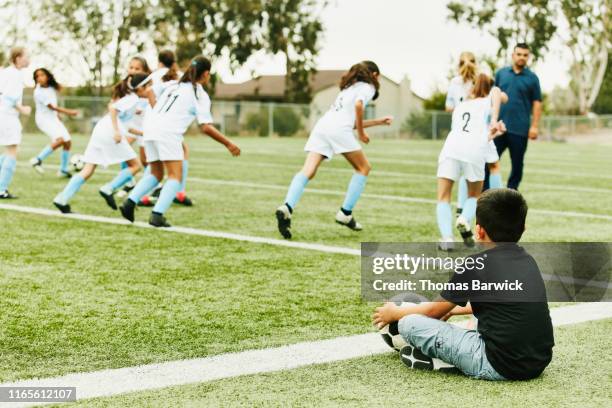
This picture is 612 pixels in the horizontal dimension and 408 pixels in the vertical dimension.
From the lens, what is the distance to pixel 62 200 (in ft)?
35.2

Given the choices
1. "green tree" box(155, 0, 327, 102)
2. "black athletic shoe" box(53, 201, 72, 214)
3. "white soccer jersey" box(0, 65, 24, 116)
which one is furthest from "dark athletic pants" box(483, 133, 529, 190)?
"green tree" box(155, 0, 327, 102)

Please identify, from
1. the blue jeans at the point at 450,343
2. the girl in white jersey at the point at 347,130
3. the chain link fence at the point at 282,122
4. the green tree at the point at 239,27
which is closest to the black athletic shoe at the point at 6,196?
the girl in white jersey at the point at 347,130

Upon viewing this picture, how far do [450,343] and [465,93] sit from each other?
559 cm

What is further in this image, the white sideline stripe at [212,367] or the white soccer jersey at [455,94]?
the white soccer jersey at [455,94]

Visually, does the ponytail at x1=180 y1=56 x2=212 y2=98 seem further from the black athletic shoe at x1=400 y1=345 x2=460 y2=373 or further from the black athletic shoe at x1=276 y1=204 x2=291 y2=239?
the black athletic shoe at x1=400 y1=345 x2=460 y2=373

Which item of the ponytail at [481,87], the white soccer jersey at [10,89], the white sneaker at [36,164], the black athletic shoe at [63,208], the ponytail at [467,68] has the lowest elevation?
the white sneaker at [36,164]

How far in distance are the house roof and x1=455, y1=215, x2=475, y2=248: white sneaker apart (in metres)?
73.4

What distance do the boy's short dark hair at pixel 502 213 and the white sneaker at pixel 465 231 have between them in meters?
4.00

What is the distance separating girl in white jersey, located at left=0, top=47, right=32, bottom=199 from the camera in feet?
40.8

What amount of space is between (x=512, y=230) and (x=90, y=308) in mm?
2792

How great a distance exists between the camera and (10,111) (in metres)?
13.0

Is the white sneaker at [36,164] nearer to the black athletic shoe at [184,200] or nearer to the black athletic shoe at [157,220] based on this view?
the black athletic shoe at [184,200]

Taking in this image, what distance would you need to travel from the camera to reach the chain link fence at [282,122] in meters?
46.6

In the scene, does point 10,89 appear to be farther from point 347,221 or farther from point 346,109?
point 347,221
